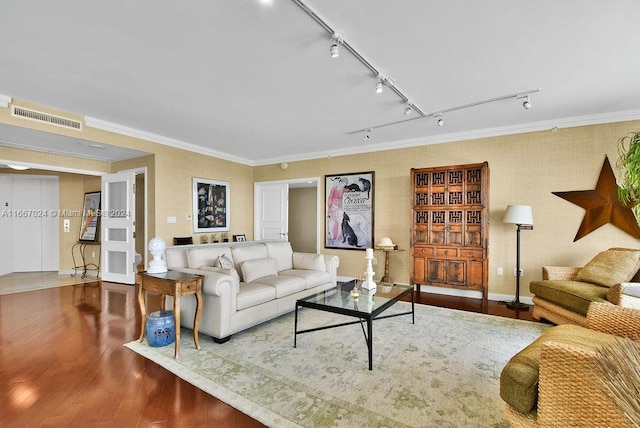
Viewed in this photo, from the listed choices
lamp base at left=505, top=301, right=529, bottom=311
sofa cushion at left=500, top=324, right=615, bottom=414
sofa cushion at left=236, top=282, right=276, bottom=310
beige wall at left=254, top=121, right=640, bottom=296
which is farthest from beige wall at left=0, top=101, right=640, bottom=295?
sofa cushion at left=500, top=324, right=615, bottom=414

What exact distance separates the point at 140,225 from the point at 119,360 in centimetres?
540

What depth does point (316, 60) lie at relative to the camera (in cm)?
267

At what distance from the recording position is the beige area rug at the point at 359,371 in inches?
76.0

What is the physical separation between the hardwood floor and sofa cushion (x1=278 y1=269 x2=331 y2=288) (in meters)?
1.40

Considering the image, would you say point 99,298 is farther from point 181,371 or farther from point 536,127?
point 536,127

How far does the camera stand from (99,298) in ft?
15.4

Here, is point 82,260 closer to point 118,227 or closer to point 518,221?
point 118,227

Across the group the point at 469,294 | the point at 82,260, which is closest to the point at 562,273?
the point at 469,294

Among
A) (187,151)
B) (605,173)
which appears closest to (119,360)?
(187,151)

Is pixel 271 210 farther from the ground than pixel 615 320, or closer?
farther from the ground

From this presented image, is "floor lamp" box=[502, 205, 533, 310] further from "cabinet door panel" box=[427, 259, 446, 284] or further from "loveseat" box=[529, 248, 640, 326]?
"cabinet door panel" box=[427, 259, 446, 284]

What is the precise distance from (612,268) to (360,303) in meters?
2.88

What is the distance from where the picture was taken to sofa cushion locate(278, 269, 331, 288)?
409 centimetres

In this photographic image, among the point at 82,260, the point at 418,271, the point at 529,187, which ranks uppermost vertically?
the point at 529,187
